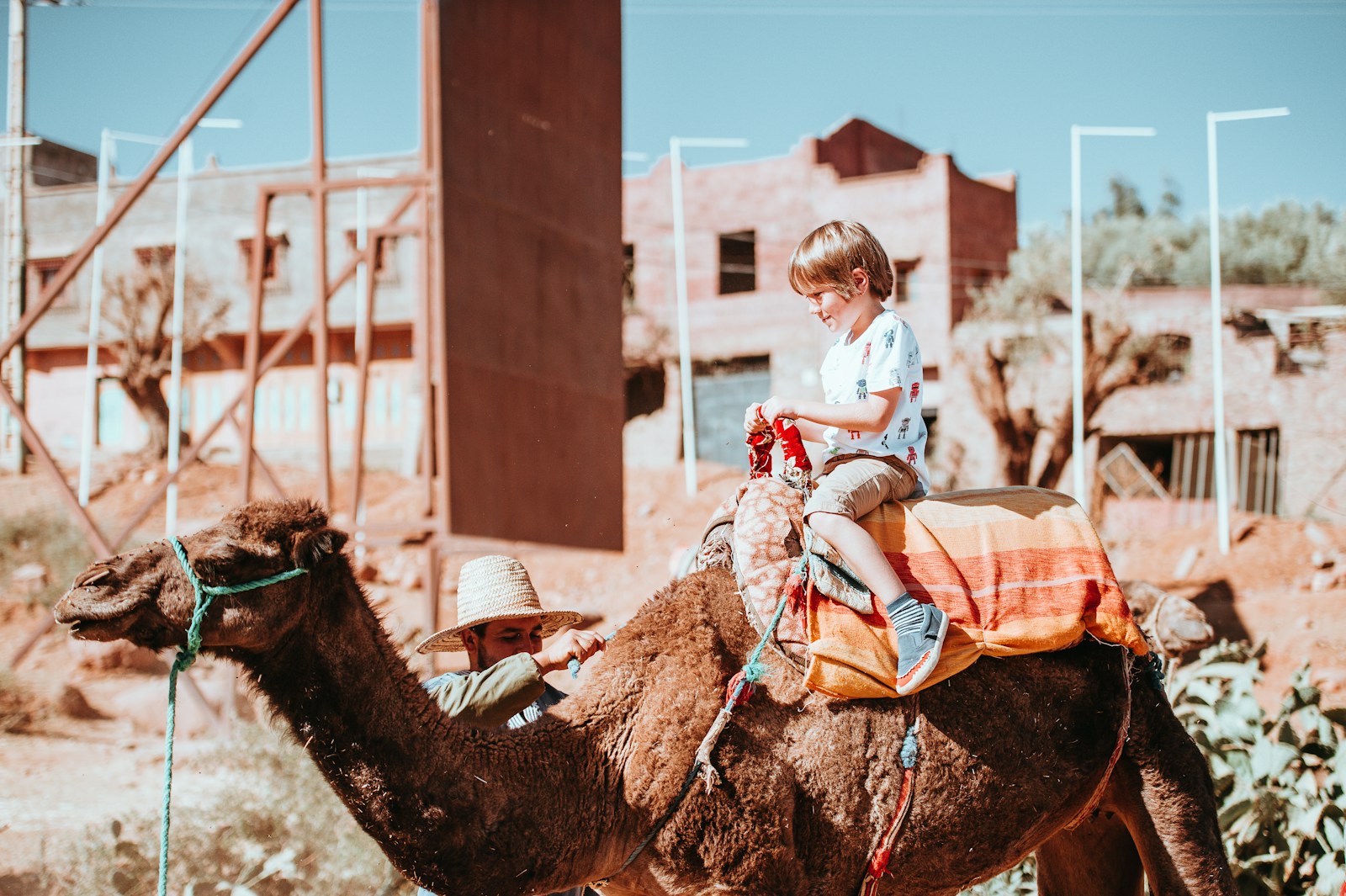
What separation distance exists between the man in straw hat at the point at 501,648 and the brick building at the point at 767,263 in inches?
943

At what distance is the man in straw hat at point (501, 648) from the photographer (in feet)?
11.5

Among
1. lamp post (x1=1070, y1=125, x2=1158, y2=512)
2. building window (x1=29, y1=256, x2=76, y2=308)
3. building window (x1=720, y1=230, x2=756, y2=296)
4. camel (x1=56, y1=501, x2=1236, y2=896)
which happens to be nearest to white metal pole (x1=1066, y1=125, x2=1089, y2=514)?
lamp post (x1=1070, y1=125, x2=1158, y2=512)

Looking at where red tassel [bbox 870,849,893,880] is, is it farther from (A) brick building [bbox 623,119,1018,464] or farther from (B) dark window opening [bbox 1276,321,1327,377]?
(B) dark window opening [bbox 1276,321,1327,377]

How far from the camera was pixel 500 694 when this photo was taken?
3.51 meters

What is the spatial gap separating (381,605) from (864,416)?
64.8 inches

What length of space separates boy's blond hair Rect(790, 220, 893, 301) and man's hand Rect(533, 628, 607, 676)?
1.39 metres

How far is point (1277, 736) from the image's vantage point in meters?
6.71

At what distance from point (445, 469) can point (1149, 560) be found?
1359 cm

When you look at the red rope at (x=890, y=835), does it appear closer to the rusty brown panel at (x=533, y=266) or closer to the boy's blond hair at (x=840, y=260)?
the boy's blond hair at (x=840, y=260)

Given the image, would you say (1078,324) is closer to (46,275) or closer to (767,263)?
(767,263)

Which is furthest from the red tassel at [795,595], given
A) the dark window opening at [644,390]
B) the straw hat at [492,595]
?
the dark window opening at [644,390]

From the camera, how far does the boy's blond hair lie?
12.3 ft

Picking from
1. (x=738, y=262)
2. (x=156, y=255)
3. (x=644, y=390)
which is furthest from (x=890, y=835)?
(x=156, y=255)

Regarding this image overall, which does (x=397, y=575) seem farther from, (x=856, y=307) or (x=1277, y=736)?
(x=856, y=307)
